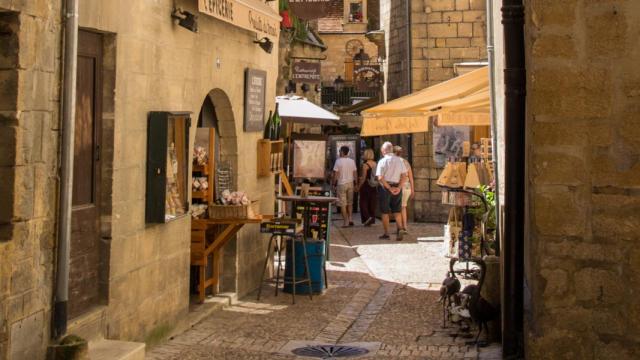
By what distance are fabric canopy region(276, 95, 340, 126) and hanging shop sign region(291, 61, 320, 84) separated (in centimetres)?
279

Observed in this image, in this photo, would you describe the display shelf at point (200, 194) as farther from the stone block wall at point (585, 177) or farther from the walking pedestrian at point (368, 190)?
the walking pedestrian at point (368, 190)

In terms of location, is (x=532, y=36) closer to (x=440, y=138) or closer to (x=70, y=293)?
(x=70, y=293)

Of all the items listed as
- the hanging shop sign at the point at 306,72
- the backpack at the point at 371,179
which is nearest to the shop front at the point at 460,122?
the backpack at the point at 371,179

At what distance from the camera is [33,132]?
18.6 feet

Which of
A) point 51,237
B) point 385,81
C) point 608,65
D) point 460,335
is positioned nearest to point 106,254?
point 51,237

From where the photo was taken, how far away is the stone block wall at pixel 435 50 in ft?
65.8

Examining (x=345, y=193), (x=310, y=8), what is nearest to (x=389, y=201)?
(x=345, y=193)

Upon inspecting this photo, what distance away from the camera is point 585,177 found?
18.4ft

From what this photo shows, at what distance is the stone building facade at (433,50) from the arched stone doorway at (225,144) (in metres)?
10.2

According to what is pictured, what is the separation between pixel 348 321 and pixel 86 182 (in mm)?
3504

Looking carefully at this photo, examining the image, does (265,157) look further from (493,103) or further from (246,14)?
(493,103)

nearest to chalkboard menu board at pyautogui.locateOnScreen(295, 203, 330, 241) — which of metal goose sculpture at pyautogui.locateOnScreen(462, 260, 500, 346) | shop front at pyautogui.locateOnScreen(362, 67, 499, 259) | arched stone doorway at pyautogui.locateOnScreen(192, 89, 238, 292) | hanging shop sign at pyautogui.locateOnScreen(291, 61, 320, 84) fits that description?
arched stone doorway at pyautogui.locateOnScreen(192, 89, 238, 292)

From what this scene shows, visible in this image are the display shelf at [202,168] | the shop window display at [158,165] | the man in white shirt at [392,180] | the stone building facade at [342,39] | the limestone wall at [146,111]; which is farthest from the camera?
the stone building facade at [342,39]

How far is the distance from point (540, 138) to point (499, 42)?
2.56 m
